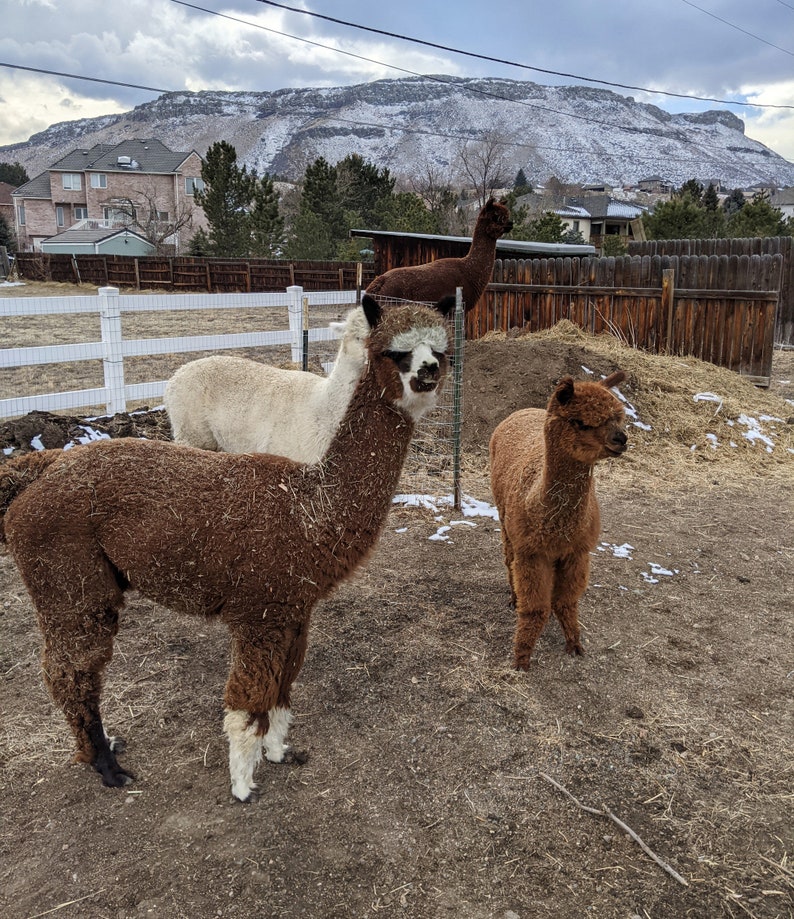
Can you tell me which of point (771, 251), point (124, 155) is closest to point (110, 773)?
point (771, 251)

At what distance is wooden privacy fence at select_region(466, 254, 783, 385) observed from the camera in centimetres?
1204

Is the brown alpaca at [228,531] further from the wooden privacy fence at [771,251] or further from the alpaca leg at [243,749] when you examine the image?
the wooden privacy fence at [771,251]

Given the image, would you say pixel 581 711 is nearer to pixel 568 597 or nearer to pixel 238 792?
pixel 568 597

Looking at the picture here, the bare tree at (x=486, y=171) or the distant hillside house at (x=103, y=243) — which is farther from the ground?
the bare tree at (x=486, y=171)

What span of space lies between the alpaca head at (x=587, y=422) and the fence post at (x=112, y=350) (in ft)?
19.7

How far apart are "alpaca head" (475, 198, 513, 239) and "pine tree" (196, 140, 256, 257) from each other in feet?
105

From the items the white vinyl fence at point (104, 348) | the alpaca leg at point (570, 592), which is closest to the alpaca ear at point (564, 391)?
the alpaca leg at point (570, 592)

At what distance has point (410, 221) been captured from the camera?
27.0 m

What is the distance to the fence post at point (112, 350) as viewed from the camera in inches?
316

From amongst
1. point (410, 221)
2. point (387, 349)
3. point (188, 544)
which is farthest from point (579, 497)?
point (410, 221)

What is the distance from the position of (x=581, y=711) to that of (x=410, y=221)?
25633 mm

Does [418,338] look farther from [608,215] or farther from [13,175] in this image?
[13,175]

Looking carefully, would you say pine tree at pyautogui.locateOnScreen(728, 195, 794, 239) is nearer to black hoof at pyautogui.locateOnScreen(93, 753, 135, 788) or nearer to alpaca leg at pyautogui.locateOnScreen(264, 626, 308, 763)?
alpaca leg at pyautogui.locateOnScreen(264, 626, 308, 763)

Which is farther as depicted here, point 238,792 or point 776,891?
point 238,792
